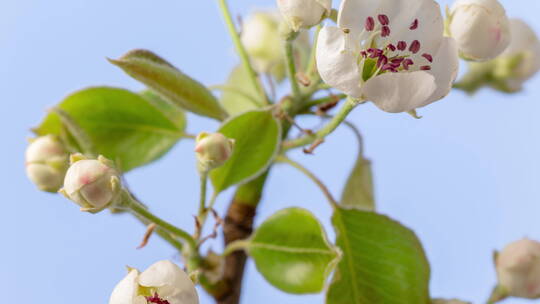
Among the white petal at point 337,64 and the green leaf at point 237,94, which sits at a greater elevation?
the white petal at point 337,64

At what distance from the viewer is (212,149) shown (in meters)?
0.68

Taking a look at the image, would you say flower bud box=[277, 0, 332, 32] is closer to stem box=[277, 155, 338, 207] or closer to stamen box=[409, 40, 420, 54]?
stamen box=[409, 40, 420, 54]

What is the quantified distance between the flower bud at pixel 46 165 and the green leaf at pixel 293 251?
200 mm

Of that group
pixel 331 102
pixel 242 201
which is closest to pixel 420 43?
pixel 331 102

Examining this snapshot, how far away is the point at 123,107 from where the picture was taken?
3.04 feet

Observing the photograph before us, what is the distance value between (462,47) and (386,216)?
0.58ft

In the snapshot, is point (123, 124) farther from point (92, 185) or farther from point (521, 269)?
point (521, 269)

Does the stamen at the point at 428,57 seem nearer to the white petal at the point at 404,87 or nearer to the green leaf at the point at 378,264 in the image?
the white petal at the point at 404,87

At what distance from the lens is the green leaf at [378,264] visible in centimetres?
75

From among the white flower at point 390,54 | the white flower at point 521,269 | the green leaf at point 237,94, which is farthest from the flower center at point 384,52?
the green leaf at point 237,94

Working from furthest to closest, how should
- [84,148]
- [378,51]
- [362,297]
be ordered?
1. [84,148]
2. [362,297]
3. [378,51]

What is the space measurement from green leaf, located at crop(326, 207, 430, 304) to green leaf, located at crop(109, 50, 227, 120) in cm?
17

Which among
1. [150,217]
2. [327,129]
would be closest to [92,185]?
[150,217]

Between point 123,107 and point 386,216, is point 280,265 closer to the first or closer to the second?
point 386,216
